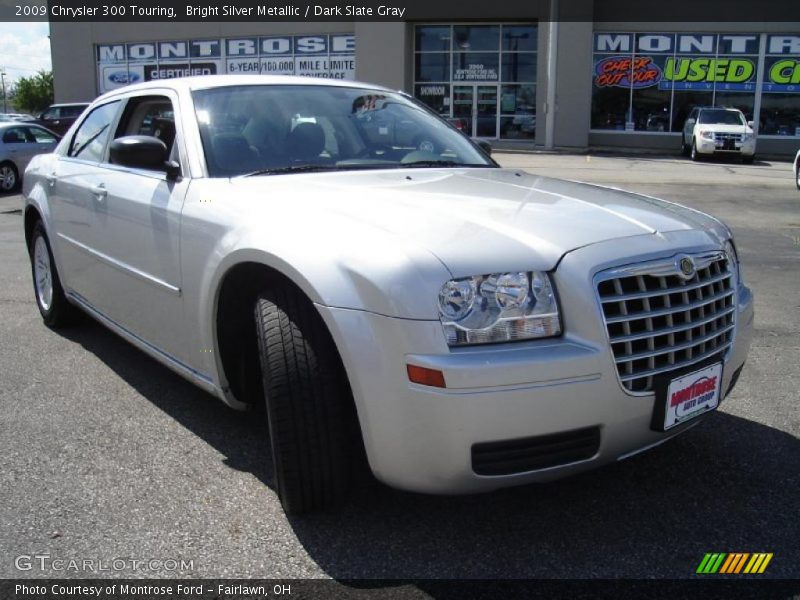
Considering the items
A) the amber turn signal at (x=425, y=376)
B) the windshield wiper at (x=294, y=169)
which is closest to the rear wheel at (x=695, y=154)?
the windshield wiper at (x=294, y=169)

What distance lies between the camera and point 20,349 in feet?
16.7

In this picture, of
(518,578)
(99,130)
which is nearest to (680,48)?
(99,130)

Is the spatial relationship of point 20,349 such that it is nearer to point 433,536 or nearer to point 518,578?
point 433,536

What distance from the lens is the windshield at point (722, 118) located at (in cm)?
2480

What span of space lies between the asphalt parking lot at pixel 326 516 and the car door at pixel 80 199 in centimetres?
65

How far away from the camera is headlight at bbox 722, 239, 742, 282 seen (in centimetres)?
314

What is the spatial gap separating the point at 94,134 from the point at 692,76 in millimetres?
28260

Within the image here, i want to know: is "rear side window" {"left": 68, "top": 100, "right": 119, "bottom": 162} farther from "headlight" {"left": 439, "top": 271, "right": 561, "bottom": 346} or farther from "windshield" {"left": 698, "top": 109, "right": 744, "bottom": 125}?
"windshield" {"left": 698, "top": 109, "right": 744, "bottom": 125}

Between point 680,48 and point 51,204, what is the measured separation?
2835 centimetres

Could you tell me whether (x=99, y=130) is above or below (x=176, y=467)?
above

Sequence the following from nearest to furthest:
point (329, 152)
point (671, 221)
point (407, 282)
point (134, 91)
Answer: point (407, 282), point (671, 221), point (329, 152), point (134, 91)

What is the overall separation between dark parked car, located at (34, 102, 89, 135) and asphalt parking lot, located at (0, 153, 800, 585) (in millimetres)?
22445

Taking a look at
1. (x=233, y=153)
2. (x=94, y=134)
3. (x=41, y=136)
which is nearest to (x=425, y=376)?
(x=233, y=153)

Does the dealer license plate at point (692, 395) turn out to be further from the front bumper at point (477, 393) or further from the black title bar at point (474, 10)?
the black title bar at point (474, 10)
